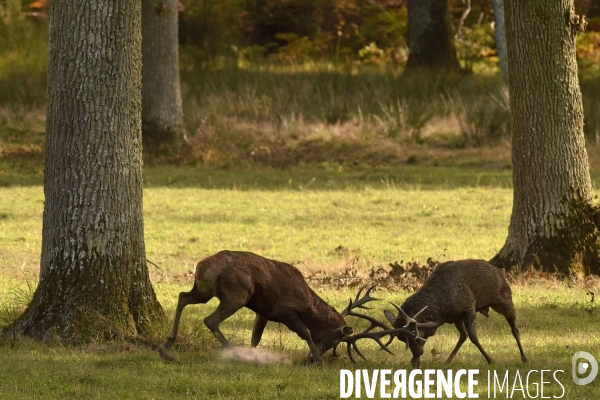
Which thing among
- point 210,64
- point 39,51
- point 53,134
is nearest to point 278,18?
point 210,64

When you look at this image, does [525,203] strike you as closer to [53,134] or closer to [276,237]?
[276,237]

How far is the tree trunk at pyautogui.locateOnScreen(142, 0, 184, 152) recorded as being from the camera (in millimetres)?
24469

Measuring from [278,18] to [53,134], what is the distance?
30428 millimetres

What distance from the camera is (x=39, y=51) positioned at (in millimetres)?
30891

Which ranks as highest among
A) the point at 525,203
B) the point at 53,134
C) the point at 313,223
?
the point at 53,134

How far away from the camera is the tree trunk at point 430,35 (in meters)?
31.2

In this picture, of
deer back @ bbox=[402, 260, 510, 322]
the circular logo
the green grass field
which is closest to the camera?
the green grass field

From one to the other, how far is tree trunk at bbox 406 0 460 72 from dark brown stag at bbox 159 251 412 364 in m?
22.7

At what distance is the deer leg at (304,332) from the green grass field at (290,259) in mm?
137

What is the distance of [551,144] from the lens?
13.0 meters

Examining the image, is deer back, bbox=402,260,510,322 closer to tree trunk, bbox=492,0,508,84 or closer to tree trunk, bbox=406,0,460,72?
tree trunk, bbox=492,0,508,84

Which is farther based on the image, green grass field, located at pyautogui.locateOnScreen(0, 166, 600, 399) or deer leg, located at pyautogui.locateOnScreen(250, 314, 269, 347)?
deer leg, located at pyautogui.locateOnScreen(250, 314, 269, 347)

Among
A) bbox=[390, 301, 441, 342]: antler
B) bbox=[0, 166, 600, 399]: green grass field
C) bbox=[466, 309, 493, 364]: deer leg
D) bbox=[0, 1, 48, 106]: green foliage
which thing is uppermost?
bbox=[0, 1, 48, 106]: green foliage

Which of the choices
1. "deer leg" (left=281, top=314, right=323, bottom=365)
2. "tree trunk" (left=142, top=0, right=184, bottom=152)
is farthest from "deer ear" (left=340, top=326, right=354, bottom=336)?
"tree trunk" (left=142, top=0, right=184, bottom=152)
